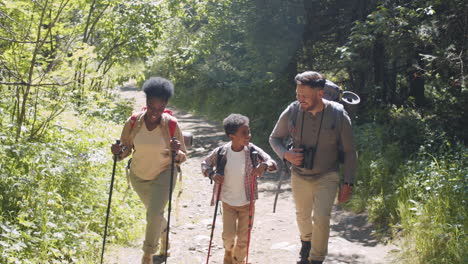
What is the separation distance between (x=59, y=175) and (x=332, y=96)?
11.5 ft

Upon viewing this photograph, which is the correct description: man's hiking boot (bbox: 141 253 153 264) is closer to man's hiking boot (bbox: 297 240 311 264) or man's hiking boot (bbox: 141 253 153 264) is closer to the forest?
the forest

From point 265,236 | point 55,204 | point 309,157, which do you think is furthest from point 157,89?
point 265,236

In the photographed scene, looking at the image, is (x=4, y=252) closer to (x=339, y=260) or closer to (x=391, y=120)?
(x=339, y=260)

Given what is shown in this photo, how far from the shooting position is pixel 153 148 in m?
5.21

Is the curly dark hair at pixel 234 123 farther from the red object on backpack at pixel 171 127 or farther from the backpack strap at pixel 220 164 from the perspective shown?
the red object on backpack at pixel 171 127

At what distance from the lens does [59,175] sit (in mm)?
6223

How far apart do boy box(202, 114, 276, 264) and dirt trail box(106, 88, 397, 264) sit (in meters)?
0.93

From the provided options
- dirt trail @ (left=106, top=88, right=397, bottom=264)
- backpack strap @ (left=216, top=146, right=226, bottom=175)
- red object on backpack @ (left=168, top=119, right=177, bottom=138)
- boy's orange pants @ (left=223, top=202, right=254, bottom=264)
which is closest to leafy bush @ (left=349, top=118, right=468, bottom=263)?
dirt trail @ (left=106, top=88, right=397, bottom=264)

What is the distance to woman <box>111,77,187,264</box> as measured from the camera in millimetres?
5199

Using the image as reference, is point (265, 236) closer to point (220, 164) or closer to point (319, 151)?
point (220, 164)

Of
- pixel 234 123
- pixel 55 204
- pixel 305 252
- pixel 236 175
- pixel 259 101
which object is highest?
pixel 259 101

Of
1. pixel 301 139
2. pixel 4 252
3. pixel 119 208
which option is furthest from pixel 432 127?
pixel 4 252

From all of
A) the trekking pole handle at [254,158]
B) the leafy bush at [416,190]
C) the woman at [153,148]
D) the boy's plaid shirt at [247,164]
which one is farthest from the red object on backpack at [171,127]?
the leafy bush at [416,190]

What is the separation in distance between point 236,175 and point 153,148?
0.94 m
